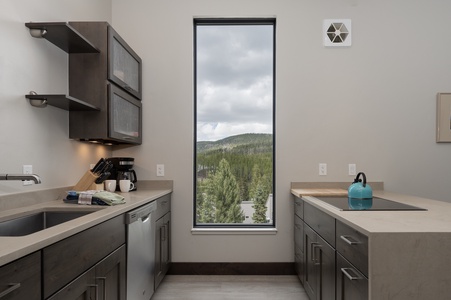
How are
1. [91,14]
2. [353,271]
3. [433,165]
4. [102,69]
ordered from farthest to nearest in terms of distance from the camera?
[433,165]
[91,14]
[102,69]
[353,271]

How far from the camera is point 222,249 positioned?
3367 millimetres

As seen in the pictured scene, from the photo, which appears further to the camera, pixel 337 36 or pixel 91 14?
pixel 337 36

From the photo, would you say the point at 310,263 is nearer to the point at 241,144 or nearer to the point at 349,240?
the point at 349,240

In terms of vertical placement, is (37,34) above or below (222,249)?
above

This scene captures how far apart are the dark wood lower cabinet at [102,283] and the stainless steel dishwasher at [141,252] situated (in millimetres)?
120

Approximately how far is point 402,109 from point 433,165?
62 cm

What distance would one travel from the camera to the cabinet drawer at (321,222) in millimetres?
1979

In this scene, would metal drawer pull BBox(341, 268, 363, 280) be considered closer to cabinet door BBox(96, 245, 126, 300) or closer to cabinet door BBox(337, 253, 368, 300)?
cabinet door BBox(337, 253, 368, 300)

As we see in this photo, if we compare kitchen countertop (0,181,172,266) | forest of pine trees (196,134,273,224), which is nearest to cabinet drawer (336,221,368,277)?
kitchen countertop (0,181,172,266)

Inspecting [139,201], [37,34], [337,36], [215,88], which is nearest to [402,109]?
[337,36]

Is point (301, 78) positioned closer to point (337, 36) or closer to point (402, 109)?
point (337, 36)

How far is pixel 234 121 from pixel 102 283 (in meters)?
2.29

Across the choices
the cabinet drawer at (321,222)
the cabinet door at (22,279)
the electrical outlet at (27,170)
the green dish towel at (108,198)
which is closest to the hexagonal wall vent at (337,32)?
the cabinet drawer at (321,222)

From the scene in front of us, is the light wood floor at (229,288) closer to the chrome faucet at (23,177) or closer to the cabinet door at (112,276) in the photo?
the cabinet door at (112,276)
